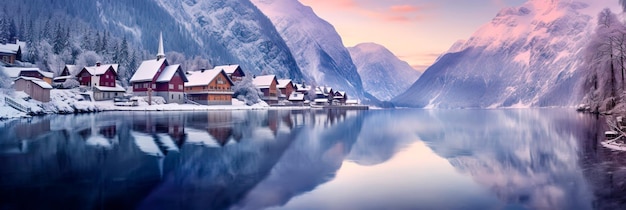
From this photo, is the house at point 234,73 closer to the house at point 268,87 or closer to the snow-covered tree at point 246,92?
the house at point 268,87

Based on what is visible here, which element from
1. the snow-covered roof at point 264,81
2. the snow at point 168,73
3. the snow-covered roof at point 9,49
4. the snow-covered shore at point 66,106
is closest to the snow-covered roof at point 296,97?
the snow-covered roof at point 264,81

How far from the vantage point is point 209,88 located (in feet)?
300

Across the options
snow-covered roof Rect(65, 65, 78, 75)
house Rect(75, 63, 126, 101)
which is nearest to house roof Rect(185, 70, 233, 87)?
house Rect(75, 63, 126, 101)

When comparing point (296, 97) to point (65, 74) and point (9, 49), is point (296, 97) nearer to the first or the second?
point (65, 74)

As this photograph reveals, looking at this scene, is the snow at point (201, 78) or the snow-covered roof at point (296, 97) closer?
the snow at point (201, 78)

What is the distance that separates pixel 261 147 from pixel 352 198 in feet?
37.8

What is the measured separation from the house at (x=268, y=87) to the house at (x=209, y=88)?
2309 centimetres

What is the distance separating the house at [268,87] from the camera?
4673 inches

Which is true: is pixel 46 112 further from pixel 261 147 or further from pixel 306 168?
pixel 306 168

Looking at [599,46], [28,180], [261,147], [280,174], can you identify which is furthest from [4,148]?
[599,46]

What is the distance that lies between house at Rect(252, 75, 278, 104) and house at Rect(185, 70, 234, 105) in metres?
23.1

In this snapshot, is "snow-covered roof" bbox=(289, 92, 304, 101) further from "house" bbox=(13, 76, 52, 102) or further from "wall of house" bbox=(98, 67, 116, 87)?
"house" bbox=(13, 76, 52, 102)

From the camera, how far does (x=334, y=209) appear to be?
10.4 m

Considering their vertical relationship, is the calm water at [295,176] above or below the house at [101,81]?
below
